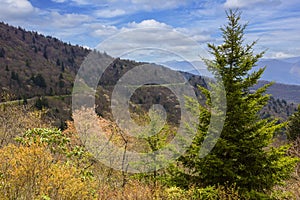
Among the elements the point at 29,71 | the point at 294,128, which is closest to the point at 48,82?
the point at 29,71

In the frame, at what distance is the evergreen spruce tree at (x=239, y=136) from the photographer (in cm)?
1473

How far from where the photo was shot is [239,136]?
49.5 feet

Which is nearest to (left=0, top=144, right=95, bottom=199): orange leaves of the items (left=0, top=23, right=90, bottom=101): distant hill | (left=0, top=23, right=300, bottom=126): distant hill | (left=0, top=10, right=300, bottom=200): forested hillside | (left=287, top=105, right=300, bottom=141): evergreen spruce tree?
(left=0, top=10, right=300, bottom=200): forested hillside

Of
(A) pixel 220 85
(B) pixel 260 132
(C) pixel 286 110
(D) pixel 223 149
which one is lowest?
(C) pixel 286 110

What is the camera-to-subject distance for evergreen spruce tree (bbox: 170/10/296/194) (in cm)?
1473

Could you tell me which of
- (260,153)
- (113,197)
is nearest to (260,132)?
(260,153)

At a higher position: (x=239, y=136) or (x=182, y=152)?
(x=239, y=136)

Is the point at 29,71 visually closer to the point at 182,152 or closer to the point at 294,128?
the point at 294,128

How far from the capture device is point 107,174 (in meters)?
22.0

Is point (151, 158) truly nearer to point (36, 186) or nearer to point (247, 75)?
point (247, 75)

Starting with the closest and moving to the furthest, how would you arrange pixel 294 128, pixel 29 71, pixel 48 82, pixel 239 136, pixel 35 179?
pixel 35 179 < pixel 239 136 < pixel 294 128 < pixel 48 82 < pixel 29 71

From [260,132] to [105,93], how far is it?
128 metres

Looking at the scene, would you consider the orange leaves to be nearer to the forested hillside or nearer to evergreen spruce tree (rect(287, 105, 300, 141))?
the forested hillside

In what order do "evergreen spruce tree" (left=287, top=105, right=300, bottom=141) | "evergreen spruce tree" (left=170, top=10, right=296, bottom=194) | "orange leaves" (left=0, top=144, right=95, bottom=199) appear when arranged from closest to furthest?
"orange leaves" (left=0, top=144, right=95, bottom=199) < "evergreen spruce tree" (left=170, top=10, right=296, bottom=194) < "evergreen spruce tree" (left=287, top=105, right=300, bottom=141)
